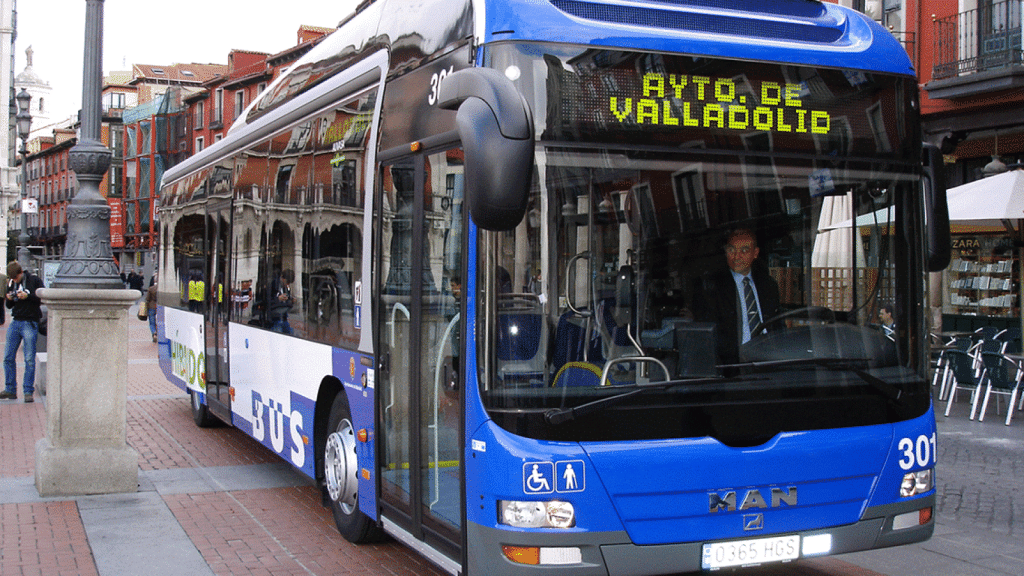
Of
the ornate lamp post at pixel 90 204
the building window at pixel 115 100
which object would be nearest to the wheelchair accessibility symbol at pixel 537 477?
the ornate lamp post at pixel 90 204

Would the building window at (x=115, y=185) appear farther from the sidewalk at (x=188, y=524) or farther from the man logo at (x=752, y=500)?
the man logo at (x=752, y=500)

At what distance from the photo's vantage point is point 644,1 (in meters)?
4.61

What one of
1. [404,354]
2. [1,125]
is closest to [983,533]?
[404,354]

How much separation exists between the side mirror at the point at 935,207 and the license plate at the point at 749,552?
1586 millimetres

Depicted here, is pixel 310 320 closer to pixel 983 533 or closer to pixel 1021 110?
pixel 983 533

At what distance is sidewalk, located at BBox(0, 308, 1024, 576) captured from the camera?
19.7 ft

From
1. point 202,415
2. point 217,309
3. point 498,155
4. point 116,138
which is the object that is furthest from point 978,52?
point 116,138

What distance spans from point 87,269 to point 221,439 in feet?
10.8

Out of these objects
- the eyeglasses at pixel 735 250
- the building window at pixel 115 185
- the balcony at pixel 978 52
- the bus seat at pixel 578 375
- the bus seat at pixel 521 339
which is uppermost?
the building window at pixel 115 185

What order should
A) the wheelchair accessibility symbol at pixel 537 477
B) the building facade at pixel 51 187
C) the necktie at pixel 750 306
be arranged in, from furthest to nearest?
the building facade at pixel 51 187
the necktie at pixel 750 306
the wheelchair accessibility symbol at pixel 537 477

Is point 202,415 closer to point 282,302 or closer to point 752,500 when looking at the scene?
point 282,302

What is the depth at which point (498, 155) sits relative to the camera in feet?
12.5

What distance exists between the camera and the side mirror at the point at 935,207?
4988 mm

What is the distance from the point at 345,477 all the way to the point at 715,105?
3.26 meters
